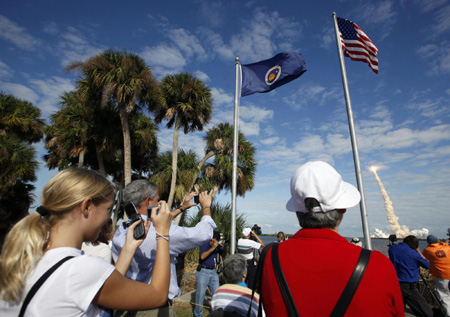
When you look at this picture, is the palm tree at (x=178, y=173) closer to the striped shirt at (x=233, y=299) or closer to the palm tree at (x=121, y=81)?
the palm tree at (x=121, y=81)

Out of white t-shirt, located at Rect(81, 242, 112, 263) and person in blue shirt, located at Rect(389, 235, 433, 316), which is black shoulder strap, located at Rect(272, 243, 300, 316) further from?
person in blue shirt, located at Rect(389, 235, 433, 316)

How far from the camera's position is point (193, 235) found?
7.16 feet

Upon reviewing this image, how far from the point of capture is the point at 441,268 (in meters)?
6.00

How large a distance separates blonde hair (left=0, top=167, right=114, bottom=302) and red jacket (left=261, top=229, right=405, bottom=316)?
3.60 feet

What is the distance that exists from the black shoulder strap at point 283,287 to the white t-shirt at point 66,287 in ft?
2.75

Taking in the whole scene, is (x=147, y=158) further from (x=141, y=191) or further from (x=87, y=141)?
(x=141, y=191)

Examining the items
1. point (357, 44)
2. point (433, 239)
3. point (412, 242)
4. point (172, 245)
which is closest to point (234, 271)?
point (172, 245)

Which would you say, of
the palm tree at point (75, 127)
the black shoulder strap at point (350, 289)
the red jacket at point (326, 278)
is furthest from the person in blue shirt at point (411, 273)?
the palm tree at point (75, 127)

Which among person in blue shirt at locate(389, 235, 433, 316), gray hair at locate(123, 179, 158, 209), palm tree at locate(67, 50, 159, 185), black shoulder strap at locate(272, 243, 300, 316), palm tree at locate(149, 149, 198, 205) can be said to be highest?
palm tree at locate(67, 50, 159, 185)

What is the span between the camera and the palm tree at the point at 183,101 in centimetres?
1709

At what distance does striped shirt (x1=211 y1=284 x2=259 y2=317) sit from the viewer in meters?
2.41

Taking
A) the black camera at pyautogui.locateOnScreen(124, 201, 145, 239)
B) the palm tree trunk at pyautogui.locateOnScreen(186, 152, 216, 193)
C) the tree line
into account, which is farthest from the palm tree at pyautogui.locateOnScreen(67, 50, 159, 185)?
the black camera at pyautogui.locateOnScreen(124, 201, 145, 239)

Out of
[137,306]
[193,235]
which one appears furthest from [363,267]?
[193,235]

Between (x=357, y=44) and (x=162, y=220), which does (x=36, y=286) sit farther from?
(x=357, y=44)
